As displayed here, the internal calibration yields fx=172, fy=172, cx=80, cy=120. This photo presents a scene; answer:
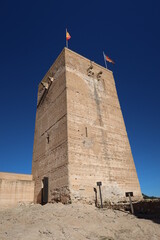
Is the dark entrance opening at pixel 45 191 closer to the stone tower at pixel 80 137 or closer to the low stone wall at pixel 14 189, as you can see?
the stone tower at pixel 80 137

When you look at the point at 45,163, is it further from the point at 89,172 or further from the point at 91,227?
the point at 91,227

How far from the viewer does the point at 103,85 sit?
16844mm

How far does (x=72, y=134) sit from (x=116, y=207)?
16.7ft

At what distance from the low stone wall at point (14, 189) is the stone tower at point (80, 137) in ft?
2.13

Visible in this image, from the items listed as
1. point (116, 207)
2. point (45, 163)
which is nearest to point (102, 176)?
point (116, 207)

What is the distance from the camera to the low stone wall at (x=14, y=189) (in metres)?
12.1

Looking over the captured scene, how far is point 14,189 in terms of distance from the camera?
12.7m

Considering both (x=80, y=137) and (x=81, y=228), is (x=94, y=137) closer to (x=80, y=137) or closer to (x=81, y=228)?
(x=80, y=137)

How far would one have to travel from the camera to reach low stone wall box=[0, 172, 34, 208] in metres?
12.1

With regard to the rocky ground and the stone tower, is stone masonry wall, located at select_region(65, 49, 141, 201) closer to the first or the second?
A: the stone tower

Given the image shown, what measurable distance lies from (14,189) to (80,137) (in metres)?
6.28

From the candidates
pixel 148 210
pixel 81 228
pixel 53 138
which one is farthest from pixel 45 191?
pixel 148 210

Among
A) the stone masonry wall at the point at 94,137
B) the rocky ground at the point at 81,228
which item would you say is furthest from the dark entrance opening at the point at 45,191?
the rocky ground at the point at 81,228

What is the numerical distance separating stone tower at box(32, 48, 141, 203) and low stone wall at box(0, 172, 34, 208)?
0.65 metres
